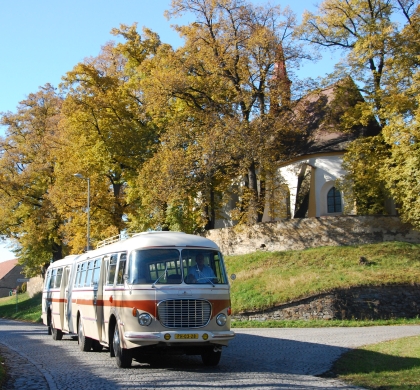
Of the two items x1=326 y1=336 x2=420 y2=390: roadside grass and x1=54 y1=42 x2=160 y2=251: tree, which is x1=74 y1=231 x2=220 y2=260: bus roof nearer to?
x1=326 y1=336 x2=420 y2=390: roadside grass

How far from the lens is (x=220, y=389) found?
1008 centimetres

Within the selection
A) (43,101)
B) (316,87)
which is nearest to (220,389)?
(316,87)

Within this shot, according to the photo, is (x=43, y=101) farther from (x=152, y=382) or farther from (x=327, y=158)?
(x=152, y=382)

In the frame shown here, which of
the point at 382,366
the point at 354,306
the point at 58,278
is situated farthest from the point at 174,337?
the point at 354,306

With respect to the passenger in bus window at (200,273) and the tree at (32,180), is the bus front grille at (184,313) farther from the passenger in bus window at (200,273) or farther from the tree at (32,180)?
the tree at (32,180)

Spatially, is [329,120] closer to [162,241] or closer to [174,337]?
[162,241]

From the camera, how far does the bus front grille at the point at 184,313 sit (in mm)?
12711

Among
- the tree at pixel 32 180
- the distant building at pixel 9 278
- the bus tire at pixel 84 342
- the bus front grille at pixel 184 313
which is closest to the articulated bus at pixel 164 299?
the bus front grille at pixel 184 313

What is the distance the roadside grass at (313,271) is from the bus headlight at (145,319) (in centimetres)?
1848

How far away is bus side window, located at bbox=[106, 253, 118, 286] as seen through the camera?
48.1ft

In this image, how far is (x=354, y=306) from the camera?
98.3 feet

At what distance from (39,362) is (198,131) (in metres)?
25.3

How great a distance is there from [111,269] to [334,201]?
31.5m

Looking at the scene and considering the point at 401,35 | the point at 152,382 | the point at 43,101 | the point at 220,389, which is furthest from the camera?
the point at 43,101
